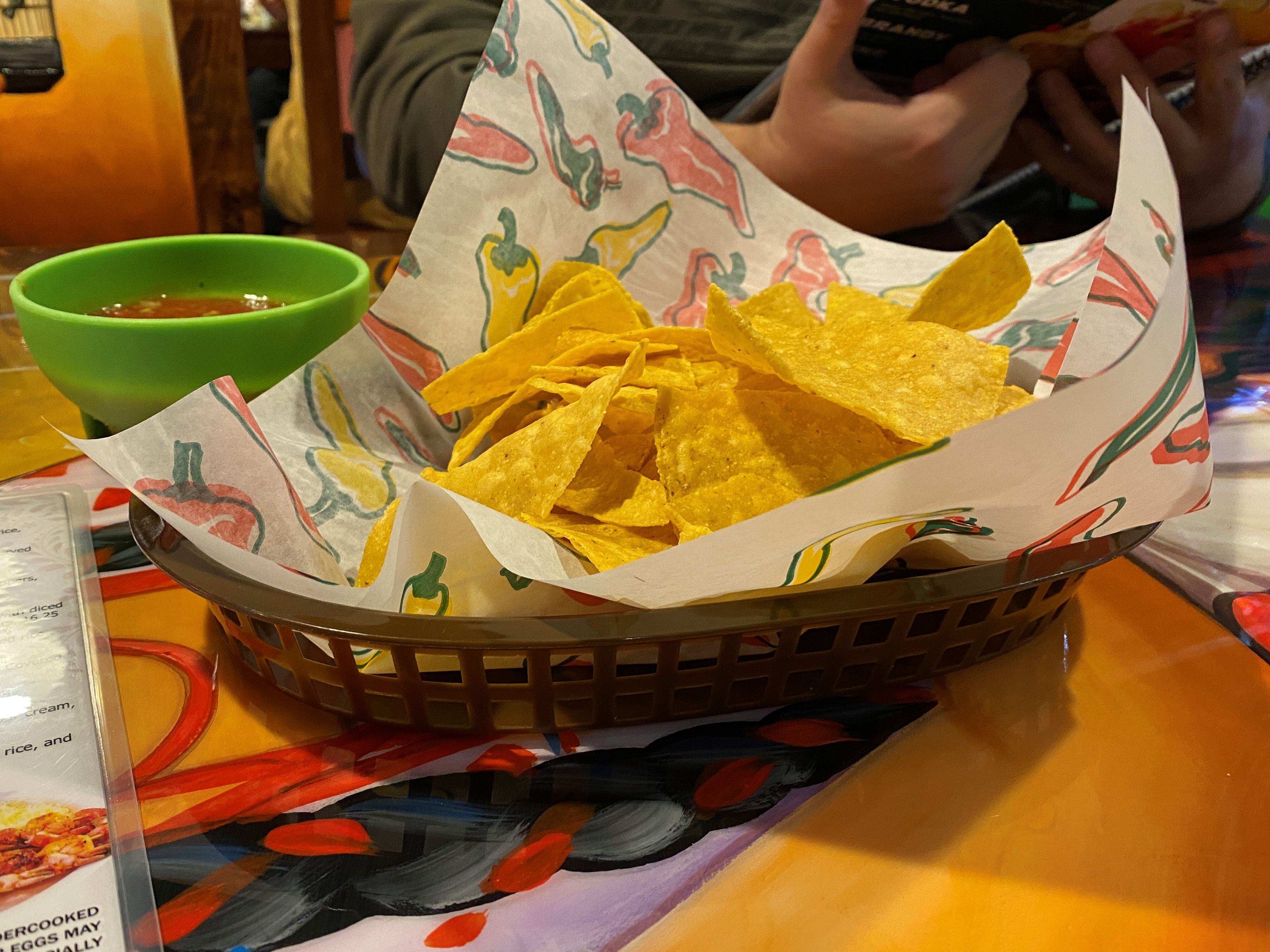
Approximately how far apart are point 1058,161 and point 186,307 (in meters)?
1.52

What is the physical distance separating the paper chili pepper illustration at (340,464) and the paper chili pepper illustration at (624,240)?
296mm

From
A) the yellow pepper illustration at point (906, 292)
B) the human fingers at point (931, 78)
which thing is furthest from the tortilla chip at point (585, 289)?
the human fingers at point (931, 78)

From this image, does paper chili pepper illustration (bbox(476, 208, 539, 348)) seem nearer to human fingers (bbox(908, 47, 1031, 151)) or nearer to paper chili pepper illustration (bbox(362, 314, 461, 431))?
paper chili pepper illustration (bbox(362, 314, 461, 431))

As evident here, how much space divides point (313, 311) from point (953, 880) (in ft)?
2.05

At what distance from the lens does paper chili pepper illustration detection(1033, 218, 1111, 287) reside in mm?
876

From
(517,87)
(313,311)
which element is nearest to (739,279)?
(517,87)

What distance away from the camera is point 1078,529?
504 millimetres

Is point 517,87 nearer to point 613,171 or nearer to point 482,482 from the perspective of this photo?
point 613,171

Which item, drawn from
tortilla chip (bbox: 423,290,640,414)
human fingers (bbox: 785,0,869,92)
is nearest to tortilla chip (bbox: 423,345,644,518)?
tortilla chip (bbox: 423,290,640,414)

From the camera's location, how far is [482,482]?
0.61 meters

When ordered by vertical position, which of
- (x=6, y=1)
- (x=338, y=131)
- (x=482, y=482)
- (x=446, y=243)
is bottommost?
(x=482, y=482)

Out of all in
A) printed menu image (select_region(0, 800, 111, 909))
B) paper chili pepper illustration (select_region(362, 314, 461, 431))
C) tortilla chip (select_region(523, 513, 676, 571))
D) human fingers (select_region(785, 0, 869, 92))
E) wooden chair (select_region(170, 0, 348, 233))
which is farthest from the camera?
wooden chair (select_region(170, 0, 348, 233))

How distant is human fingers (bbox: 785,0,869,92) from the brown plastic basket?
0.83m

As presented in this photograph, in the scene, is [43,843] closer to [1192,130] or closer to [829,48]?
[829,48]
